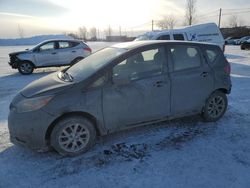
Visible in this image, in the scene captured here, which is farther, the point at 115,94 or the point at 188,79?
the point at 188,79

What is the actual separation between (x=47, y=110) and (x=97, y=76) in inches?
34.6

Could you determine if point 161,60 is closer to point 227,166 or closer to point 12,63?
point 227,166

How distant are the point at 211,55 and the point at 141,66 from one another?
158 centimetres

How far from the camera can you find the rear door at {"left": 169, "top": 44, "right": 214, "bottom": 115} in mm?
4410

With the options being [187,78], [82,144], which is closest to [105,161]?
[82,144]

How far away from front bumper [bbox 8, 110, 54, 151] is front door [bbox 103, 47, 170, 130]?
2.98 feet

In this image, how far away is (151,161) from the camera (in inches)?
144

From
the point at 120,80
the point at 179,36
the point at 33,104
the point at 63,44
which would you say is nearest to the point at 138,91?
the point at 120,80

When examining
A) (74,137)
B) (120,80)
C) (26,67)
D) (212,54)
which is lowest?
(74,137)

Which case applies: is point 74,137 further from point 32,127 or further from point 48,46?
point 48,46

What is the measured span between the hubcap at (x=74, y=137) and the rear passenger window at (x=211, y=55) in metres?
2.69

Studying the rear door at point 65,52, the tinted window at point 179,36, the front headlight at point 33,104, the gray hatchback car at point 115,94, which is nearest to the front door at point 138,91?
the gray hatchback car at point 115,94

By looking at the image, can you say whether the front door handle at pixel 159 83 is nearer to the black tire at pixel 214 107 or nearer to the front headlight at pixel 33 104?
the black tire at pixel 214 107

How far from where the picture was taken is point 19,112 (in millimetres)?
3670
